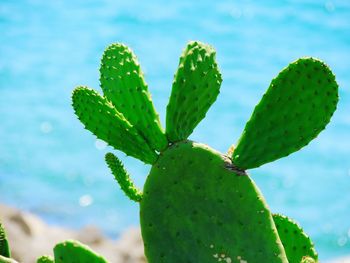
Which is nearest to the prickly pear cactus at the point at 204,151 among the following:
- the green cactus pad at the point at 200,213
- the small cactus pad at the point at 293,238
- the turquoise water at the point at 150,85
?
the green cactus pad at the point at 200,213

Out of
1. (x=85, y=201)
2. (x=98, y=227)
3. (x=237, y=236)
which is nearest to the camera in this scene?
(x=237, y=236)

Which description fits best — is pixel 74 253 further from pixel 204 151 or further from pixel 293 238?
pixel 293 238

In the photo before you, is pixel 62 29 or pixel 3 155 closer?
pixel 3 155

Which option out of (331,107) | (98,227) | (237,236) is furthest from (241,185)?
(98,227)

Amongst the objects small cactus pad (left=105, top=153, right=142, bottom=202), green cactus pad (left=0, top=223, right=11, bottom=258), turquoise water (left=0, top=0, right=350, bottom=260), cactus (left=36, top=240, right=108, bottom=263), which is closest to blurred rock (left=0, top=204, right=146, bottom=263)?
turquoise water (left=0, top=0, right=350, bottom=260)

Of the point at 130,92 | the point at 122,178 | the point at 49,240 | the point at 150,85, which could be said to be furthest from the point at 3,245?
the point at 150,85

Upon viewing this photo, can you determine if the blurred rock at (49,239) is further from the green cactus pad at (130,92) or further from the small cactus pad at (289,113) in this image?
the small cactus pad at (289,113)

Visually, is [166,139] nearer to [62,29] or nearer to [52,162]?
[52,162]
